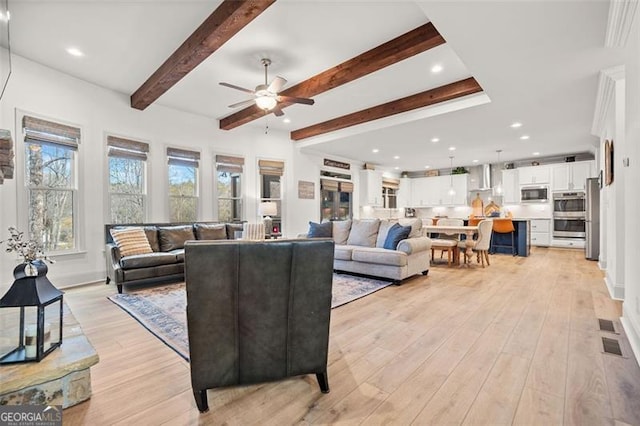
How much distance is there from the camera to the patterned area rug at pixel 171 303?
8.16ft

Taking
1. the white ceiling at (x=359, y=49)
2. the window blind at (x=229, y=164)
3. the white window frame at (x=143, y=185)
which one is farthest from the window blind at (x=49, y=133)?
the window blind at (x=229, y=164)

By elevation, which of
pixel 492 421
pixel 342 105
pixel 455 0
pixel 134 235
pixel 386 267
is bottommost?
pixel 492 421

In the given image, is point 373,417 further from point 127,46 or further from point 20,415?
point 127,46

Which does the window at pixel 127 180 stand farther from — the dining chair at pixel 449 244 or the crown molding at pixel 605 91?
the crown molding at pixel 605 91

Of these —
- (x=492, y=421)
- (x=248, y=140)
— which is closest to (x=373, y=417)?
(x=492, y=421)

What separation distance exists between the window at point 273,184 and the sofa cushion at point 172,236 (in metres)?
2.07

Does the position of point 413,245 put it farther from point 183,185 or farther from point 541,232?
point 541,232

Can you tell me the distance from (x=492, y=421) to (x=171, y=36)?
14.0ft

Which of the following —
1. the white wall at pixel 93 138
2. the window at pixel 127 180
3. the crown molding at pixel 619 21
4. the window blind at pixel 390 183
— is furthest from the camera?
the window blind at pixel 390 183

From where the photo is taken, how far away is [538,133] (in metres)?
5.95

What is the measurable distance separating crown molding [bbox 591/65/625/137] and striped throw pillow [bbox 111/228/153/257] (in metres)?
6.18

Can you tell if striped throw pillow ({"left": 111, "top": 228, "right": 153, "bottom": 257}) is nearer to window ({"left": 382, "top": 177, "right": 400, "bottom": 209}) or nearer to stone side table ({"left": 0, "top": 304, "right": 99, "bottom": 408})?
stone side table ({"left": 0, "top": 304, "right": 99, "bottom": 408})

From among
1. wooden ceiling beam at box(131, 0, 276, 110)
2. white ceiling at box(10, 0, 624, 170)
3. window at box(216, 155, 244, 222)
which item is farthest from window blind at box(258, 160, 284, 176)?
wooden ceiling beam at box(131, 0, 276, 110)

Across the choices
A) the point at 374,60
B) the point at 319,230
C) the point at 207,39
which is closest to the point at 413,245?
the point at 319,230
